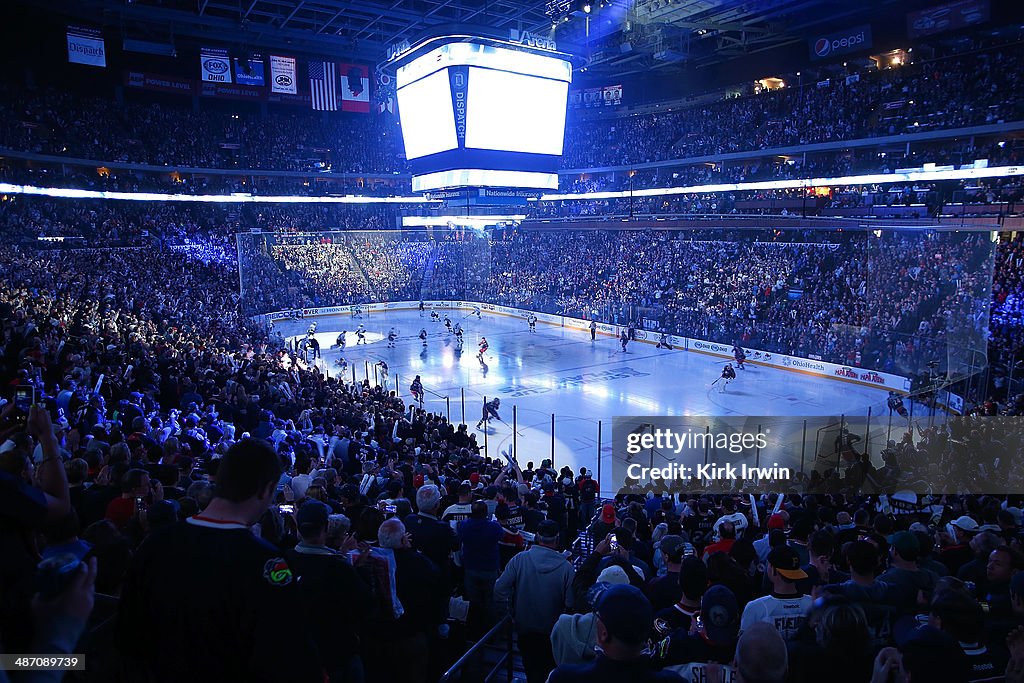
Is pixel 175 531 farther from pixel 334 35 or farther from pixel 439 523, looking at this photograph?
pixel 334 35

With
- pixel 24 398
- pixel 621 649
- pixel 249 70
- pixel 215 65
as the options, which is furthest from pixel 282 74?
pixel 621 649

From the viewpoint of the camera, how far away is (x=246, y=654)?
6.21ft

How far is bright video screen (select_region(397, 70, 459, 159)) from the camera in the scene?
68.4ft

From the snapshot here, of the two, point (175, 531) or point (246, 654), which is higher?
point (175, 531)

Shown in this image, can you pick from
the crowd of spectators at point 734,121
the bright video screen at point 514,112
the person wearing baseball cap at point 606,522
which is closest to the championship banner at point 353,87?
the crowd of spectators at point 734,121

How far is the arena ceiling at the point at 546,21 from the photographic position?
3098cm

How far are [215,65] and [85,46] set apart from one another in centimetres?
807

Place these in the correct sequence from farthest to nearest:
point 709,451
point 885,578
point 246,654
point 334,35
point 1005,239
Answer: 1. point 334,35
2. point 1005,239
3. point 709,451
4. point 885,578
5. point 246,654

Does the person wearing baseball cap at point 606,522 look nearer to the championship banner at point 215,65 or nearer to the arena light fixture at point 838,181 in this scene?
the arena light fixture at point 838,181

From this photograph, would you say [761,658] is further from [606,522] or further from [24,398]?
[24,398]

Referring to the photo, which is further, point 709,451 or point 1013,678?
point 709,451

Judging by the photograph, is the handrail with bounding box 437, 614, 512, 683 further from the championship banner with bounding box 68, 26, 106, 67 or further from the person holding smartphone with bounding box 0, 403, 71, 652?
the championship banner with bounding box 68, 26, 106, 67

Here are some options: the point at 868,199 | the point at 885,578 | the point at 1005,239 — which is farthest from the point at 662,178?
the point at 885,578

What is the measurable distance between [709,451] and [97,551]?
1426cm
